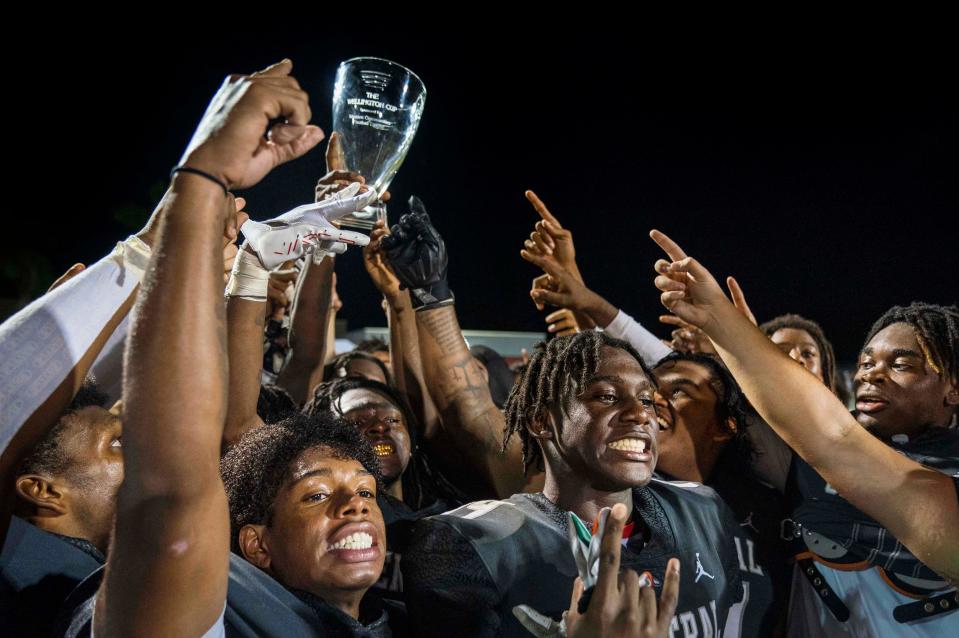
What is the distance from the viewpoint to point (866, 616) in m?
2.57

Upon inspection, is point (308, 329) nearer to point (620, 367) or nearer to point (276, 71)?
point (620, 367)

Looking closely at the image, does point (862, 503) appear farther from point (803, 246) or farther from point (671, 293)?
point (803, 246)

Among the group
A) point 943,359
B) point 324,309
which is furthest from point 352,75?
point 943,359

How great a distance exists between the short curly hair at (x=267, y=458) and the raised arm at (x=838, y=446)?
3.22ft

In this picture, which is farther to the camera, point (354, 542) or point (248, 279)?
point (248, 279)

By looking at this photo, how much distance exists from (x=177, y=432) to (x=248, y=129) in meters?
0.48

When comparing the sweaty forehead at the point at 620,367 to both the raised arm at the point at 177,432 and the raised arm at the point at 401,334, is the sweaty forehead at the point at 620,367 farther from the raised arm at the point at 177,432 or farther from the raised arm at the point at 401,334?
the raised arm at the point at 177,432

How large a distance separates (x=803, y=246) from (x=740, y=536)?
27.9 feet

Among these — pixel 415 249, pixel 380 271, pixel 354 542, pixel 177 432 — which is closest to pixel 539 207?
pixel 380 271

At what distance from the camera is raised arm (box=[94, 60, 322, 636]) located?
1249mm

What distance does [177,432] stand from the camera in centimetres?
125

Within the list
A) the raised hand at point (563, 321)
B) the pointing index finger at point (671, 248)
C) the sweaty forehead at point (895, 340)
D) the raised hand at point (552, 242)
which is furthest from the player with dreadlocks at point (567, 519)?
the raised hand at point (563, 321)

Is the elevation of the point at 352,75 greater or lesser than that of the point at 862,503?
greater

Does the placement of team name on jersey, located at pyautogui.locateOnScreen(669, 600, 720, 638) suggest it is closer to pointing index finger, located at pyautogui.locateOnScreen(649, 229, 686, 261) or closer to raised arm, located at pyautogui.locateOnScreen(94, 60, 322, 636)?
pointing index finger, located at pyautogui.locateOnScreen(649, 229, 686, 261)
